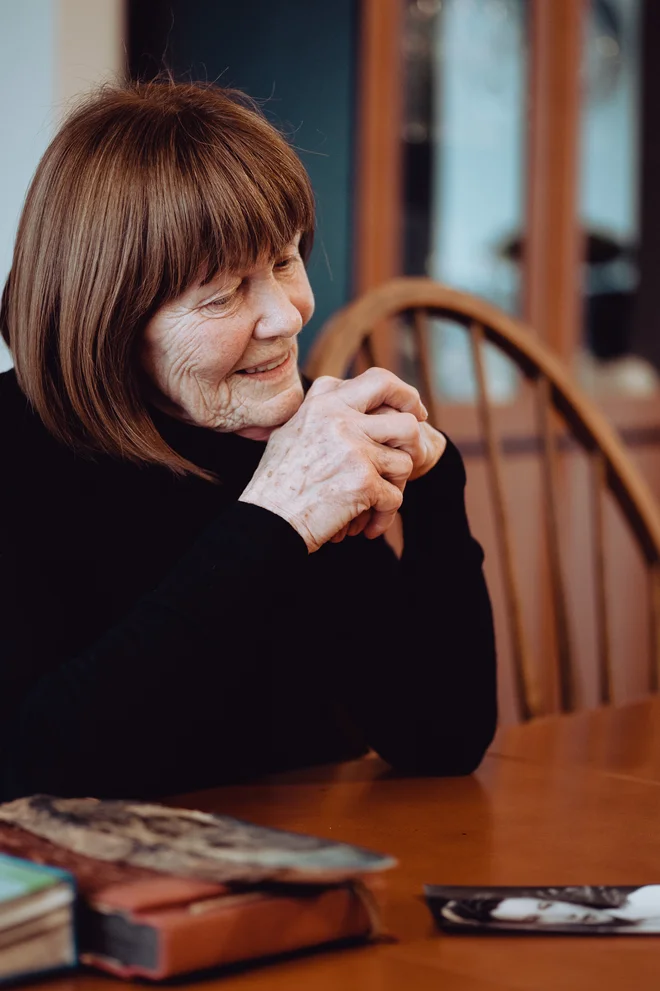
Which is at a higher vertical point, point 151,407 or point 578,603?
point 151,407

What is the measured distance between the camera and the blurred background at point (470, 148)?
6.34 feet

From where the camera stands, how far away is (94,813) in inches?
25.9

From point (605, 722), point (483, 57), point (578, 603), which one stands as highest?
point (483, 57)

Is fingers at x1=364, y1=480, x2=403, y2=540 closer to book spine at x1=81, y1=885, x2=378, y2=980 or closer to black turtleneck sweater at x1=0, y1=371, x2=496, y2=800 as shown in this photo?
black turtleneck sweater at x1=0, y1=371, x2=496, y2=800

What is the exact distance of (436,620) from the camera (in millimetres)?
1129

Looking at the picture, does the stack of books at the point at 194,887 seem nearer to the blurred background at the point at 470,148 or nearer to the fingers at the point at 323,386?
the fingers at the point at 323,386

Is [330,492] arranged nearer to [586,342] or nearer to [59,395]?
[59,395]

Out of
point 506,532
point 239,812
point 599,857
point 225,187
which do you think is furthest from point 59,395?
point 506,532

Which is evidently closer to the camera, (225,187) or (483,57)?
(225,187)

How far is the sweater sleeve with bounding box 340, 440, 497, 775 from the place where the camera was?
111 centimetres

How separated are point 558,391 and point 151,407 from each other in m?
0.65

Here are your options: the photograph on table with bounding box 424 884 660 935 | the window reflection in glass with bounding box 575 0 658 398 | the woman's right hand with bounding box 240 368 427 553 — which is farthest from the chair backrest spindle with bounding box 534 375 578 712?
the window reflection in glass with bounding box 575 0 658 398

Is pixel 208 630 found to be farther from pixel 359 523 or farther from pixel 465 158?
pixel 465 158

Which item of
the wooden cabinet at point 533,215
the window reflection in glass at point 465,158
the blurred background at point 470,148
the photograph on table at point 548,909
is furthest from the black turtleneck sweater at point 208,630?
the window reflection in glass at point 465,158
